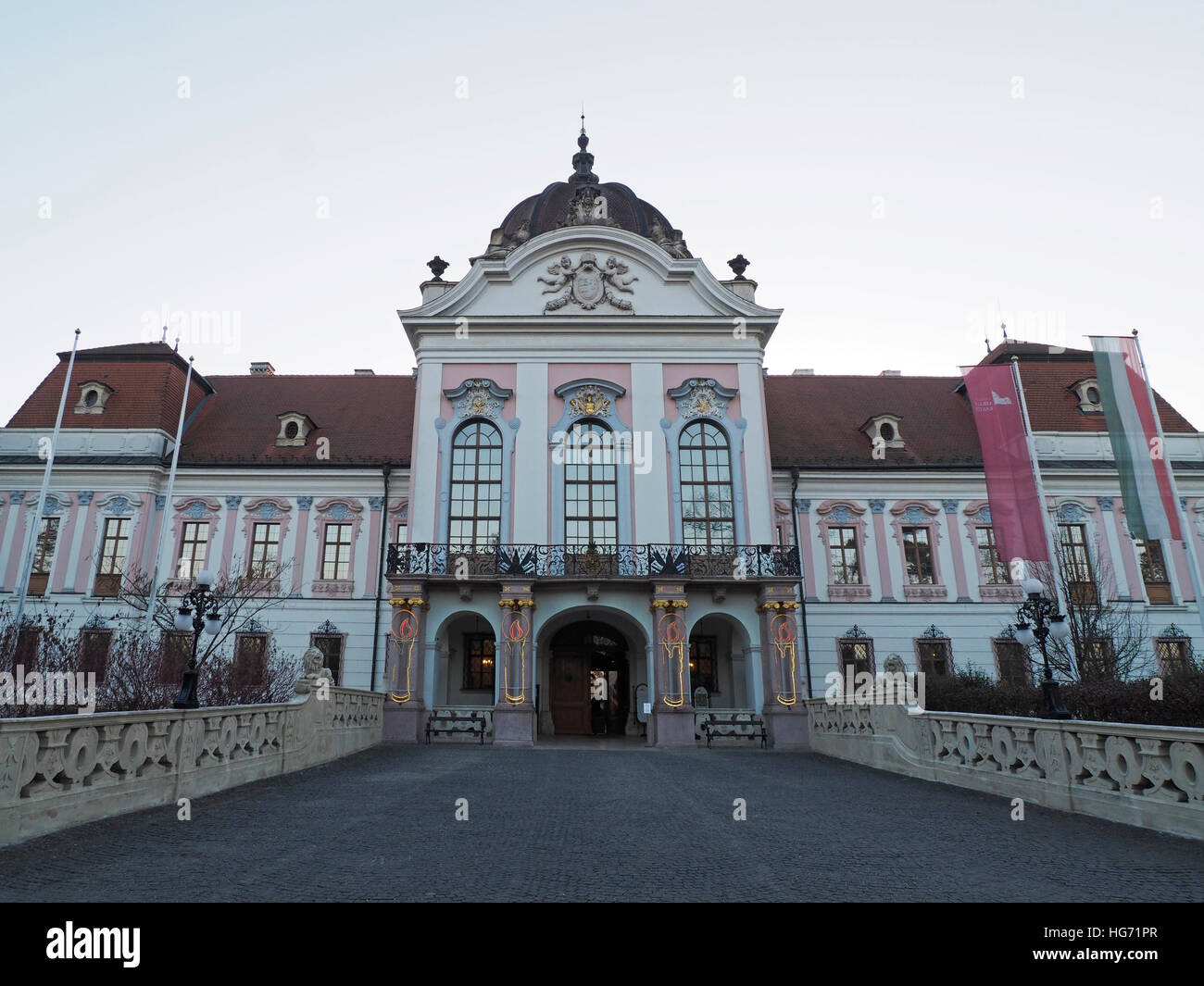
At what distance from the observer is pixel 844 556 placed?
25.8m

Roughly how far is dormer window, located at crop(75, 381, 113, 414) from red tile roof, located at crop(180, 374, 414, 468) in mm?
2815

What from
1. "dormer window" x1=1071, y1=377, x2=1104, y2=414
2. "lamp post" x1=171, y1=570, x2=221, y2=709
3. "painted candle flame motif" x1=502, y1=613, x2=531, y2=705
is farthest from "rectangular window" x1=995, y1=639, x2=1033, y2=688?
"lamp post" x1=171, y1=570, x2=221, y2=709

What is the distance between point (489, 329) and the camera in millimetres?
23891

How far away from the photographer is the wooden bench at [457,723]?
19688mm

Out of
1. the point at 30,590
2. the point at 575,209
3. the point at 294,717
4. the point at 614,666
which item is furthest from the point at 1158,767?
the point at 30,590

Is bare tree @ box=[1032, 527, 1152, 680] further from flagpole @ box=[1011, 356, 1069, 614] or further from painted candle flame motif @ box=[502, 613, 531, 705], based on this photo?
painted candle flame motif @ box=[502, 613, 531, 705]

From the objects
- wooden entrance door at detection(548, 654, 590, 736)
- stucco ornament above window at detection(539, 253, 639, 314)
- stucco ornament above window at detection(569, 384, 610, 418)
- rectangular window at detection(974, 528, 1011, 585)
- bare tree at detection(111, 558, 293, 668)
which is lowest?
wooden entrance door at detection(548, 654, 590, 736)

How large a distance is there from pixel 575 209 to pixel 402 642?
14668mm

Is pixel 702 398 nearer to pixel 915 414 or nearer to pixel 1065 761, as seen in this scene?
pixel 915 414

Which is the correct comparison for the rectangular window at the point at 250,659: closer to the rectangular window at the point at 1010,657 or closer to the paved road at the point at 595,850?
the paved road at the point at 595,850

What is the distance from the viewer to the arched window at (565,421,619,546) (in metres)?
22.4

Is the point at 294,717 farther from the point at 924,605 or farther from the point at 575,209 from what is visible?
the point at 924,605

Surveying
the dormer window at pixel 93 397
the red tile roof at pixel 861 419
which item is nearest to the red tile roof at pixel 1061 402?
the red tile roof at pixel 861 419

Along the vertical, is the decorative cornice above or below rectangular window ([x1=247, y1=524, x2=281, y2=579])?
above
